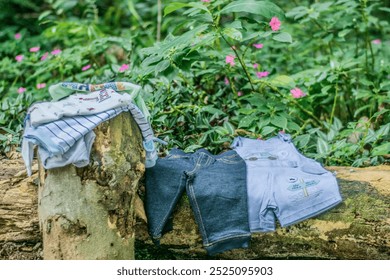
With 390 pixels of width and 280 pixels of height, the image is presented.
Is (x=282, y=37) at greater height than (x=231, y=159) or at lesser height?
greater

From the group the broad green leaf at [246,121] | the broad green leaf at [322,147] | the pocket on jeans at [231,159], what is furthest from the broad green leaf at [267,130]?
the pocket on jeans at [231,159]

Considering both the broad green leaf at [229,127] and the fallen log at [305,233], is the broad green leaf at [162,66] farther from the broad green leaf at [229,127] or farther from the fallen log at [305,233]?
the fallen log at [305,233]

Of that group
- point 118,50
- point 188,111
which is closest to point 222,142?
point 188,111

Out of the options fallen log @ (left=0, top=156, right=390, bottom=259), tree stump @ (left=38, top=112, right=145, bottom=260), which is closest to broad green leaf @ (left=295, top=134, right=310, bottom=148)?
fallen log @ (left=0, top=156, right=390, bottom=259)

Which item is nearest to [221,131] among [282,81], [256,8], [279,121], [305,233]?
[279,121]

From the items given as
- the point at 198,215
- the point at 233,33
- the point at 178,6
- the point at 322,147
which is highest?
the point at 178,6

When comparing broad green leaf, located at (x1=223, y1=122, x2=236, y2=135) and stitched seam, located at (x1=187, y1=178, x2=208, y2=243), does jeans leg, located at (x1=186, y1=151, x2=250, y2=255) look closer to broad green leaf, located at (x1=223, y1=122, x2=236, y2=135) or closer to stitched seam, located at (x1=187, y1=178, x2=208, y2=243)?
stitched seam, located at (x1=187, y1=178, x2=208, y2=243)

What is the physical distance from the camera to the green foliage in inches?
94.8

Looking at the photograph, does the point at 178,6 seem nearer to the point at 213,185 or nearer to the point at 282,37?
the point at 282,37

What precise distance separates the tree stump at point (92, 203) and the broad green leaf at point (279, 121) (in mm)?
876

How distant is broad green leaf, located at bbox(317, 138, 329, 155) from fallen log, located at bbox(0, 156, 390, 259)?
29 centimetres

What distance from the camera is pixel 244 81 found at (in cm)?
309

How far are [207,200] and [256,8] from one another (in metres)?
0.80

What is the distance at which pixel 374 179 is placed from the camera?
2.09m
